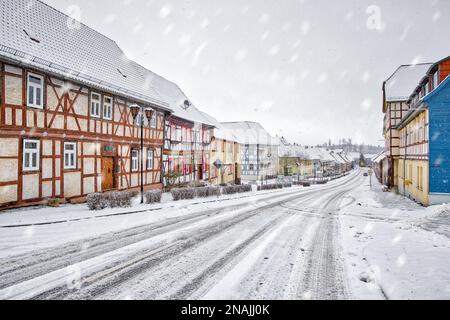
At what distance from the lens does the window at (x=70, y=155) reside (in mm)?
13658

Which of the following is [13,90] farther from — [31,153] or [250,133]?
[250,133]

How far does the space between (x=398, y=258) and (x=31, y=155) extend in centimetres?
1402

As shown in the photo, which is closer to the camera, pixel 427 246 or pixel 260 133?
pixel 427 246

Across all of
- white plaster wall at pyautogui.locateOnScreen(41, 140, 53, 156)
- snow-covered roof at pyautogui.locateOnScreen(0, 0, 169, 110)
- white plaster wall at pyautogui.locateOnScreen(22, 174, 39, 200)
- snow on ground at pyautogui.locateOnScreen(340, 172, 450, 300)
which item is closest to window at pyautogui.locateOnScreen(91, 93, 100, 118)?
snow-covered roof at pyautogui.locateOnScreen(0, 0, 169, 110)

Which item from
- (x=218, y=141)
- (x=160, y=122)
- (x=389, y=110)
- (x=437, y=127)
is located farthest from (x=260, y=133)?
(x=437, y=127)

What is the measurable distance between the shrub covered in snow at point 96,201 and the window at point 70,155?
320 cm

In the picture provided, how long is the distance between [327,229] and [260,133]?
47.3 m

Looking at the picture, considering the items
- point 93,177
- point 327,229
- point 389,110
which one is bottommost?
point 327,229

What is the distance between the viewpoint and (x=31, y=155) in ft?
38.9

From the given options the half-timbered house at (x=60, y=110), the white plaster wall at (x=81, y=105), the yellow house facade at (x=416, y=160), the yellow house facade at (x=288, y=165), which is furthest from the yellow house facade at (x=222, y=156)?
the white plaster wall at (x=81, y=105)

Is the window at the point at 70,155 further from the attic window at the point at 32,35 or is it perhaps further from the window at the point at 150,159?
the window at the point at 150,159

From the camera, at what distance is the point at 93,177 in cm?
1545

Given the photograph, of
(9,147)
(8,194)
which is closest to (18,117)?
(9,147)

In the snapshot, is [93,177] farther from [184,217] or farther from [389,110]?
[389,110]
